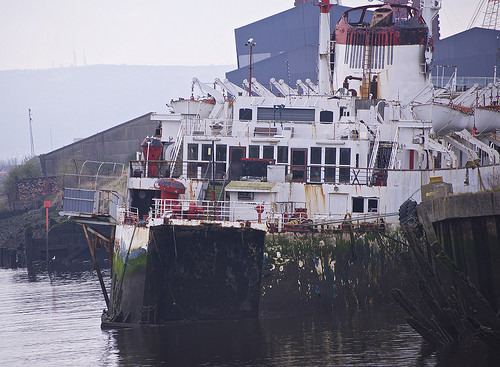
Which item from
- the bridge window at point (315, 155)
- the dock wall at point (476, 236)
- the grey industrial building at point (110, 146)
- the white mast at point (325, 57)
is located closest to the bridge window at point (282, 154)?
the bridge window at point (315, 155)

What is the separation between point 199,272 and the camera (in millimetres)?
43469

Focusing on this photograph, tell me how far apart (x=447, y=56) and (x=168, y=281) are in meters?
76.1

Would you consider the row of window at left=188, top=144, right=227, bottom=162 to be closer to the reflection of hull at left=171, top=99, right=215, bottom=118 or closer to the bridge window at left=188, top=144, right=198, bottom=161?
the bridge window at left=188, top=144, right=198, bottom=161

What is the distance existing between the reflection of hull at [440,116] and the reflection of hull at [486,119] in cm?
205

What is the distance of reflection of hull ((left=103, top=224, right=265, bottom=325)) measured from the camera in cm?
4347

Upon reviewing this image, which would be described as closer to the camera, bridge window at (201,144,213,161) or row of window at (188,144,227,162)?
row of window at (188,144,227,162)

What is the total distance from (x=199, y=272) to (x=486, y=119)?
71.1 feet

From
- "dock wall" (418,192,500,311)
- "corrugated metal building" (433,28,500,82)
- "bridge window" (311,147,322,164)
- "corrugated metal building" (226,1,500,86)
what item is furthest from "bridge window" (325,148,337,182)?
"corrugated metal building" (433,28,500,82)

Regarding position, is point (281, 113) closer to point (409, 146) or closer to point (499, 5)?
point (409, 146)

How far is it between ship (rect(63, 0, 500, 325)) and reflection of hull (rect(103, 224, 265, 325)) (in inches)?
1.3

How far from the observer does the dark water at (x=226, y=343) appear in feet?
124

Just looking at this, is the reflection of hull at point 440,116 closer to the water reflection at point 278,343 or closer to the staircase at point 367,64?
the staircase at point 367,64

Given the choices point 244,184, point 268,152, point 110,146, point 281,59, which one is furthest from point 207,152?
point 281,59

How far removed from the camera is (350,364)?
36375 millimetres
